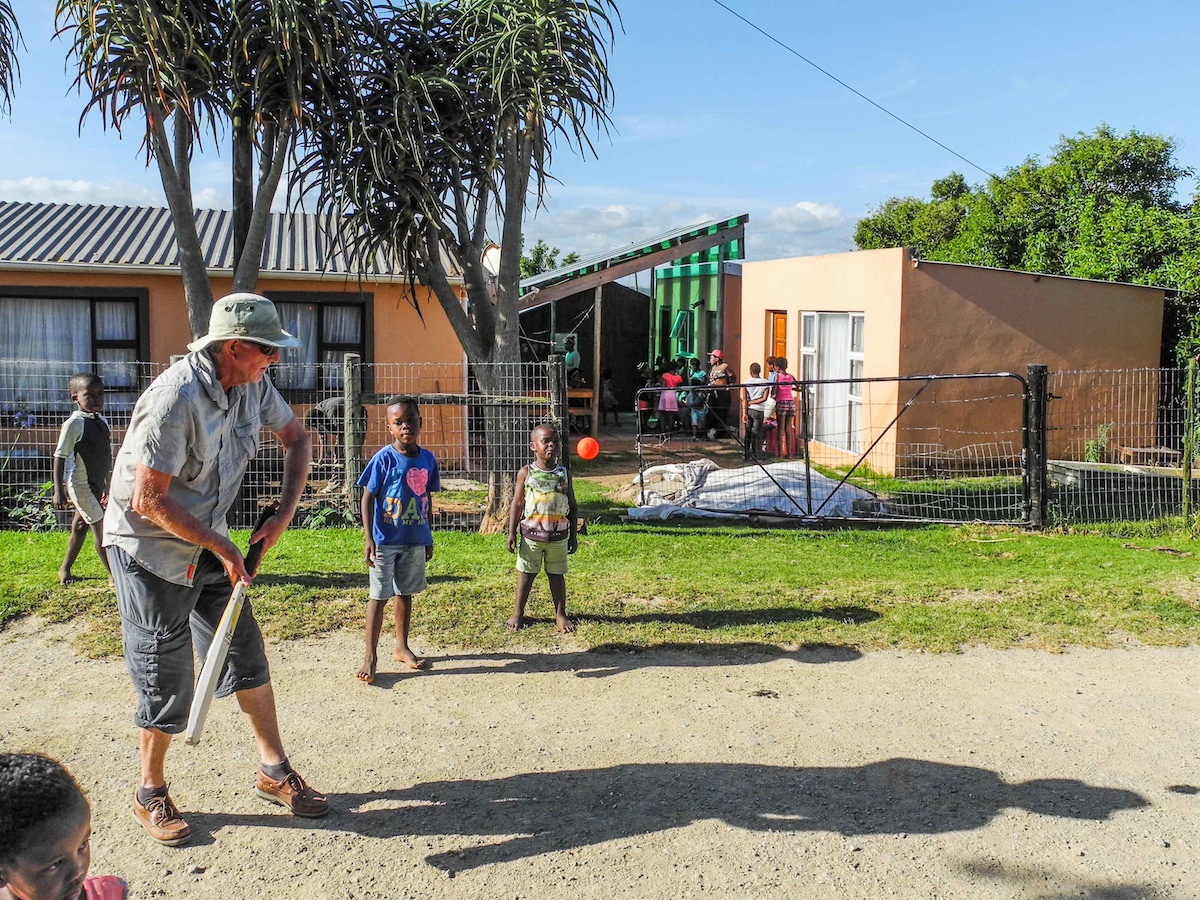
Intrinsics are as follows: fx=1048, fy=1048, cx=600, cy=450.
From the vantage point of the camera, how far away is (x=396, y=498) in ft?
18.2

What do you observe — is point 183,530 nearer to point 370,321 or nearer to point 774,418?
point 370,321

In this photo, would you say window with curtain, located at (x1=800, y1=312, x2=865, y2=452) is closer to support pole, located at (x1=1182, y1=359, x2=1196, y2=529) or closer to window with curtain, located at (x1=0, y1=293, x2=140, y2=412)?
support pole, located at (x1=1182, y1=359, x2=1196, y2=529)

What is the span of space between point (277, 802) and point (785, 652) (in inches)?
116

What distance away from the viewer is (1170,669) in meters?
5.59

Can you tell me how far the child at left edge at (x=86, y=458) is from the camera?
6.64m

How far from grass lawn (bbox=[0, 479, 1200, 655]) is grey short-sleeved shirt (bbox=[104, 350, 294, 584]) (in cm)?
242

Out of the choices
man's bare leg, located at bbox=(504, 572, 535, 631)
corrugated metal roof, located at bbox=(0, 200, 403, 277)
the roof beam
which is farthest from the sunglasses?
the roof beam

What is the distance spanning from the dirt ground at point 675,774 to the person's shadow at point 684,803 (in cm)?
1

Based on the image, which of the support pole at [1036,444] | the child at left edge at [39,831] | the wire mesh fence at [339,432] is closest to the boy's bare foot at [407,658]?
the wire mesh fence at [339,432]

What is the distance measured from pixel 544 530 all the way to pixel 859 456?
880 centimetres

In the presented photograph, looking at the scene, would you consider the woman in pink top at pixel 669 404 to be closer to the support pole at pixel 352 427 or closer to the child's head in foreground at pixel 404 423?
the support pole at pixel 352 427

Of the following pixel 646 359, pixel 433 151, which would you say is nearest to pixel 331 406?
pixel 433 151

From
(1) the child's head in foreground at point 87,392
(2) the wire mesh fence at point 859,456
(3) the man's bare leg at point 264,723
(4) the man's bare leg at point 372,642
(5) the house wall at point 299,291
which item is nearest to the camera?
(3) the man's bare leg at point 264,723

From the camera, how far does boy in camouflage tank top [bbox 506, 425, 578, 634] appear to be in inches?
244
